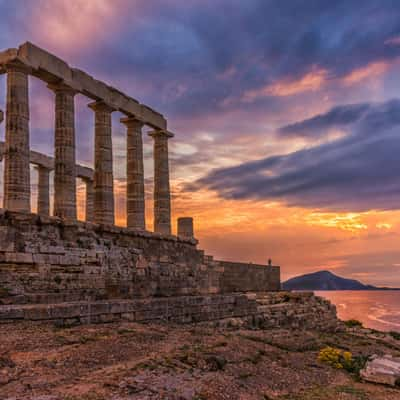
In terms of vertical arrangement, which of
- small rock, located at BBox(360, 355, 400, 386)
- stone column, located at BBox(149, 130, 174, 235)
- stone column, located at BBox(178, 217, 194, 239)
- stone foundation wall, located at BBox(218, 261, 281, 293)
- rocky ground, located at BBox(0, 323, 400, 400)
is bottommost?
small rock, located at BBox(360, 355, 400, 386)

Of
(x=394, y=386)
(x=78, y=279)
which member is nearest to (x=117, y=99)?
(x=78, y=279)

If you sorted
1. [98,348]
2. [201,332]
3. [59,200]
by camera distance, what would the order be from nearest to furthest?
[98,348]
[201,332]
[59,200]

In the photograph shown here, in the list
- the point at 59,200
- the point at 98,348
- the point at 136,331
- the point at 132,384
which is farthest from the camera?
the point at 59,200

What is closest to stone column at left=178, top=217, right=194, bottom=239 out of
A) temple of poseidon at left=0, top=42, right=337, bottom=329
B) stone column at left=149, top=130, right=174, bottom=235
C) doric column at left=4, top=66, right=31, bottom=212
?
temple of poseidon at left=0, top=42, right=337, bottom=329

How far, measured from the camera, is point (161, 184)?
28516mm

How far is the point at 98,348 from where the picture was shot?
34.2 ft

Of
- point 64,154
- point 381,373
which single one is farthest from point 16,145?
point 381,373

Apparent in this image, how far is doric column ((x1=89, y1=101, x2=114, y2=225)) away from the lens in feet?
76.2

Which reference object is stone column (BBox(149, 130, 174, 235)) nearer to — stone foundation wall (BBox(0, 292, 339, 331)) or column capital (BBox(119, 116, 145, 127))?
→ column capital (BBox(119, 116, 145, 127))

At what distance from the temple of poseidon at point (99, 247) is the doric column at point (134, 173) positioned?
2.1 inches

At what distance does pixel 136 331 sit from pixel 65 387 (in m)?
4.89

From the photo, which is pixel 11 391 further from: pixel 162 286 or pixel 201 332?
pixel 162 286

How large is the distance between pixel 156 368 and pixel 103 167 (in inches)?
616

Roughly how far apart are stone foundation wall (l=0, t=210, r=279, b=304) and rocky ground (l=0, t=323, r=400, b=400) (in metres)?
4.48
